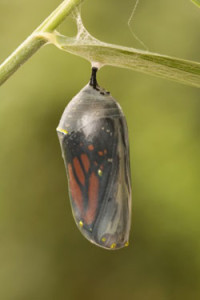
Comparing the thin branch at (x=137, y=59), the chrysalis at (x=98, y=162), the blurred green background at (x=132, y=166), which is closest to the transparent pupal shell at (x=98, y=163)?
the chrysalis at (x=98, y=162)

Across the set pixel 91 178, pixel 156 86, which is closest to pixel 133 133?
pixel 156 86

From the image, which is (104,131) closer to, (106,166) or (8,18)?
(106,166)

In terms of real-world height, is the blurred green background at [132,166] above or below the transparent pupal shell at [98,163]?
below

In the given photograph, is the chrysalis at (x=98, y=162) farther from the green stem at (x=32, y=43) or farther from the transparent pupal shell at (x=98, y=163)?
the green stem at (x=32, y=43)

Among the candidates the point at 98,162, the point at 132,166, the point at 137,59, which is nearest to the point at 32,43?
the point at 137,59

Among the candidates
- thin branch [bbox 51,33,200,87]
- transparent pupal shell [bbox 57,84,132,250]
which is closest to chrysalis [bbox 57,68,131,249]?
transparent pupal shell [bbox 57,84,132,250]

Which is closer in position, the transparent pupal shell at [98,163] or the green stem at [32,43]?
the green stem at [32,43]

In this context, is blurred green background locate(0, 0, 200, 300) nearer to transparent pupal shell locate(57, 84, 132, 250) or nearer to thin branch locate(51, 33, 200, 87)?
transparent pupal shell locate(57, 84, 132, 250)
